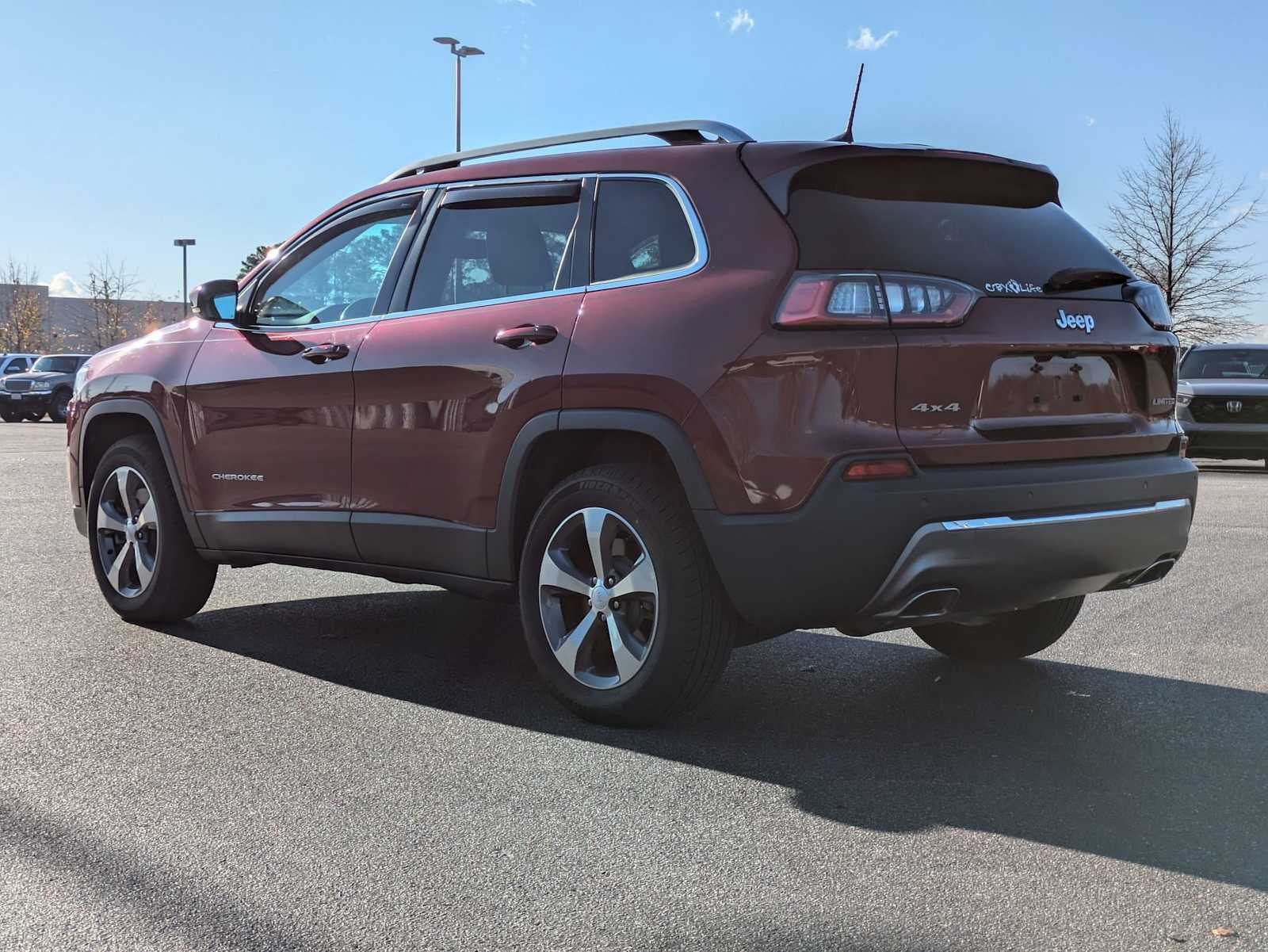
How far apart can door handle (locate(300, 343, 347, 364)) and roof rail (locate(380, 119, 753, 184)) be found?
81cm

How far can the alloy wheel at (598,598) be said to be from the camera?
4297mm

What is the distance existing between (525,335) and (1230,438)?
51.7 ft

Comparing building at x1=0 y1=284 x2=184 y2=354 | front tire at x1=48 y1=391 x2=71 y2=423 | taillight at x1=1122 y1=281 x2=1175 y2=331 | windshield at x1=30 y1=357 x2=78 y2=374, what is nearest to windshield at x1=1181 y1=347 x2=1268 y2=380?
taillight at x1=1122 y1=281 x2=1175 y2=331

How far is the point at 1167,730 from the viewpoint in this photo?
4480 mm

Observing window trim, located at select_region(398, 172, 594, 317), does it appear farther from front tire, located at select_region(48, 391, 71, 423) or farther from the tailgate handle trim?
front tire, located at select_region(48, 391, 71, 423)

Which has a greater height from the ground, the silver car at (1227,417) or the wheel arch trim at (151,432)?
the wheel arch trim at (151,432)

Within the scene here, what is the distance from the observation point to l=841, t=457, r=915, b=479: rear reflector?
381 cm

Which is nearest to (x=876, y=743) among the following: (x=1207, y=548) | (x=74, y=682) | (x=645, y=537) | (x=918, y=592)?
(x=918, y=592)

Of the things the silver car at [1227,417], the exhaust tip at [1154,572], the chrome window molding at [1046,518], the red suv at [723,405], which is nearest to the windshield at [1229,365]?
the silver car at [1227,417]

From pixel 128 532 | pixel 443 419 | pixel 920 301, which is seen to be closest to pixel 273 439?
pixel 443 419

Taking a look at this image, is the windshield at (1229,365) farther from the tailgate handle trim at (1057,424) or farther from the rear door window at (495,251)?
the rear door window at (495,251)

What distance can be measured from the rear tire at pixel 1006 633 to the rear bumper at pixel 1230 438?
13.7m

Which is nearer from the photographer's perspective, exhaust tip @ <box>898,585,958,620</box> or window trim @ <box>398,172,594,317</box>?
exhaust tip @ <box>898,585,958,620</box>

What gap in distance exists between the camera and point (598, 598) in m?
4.38
